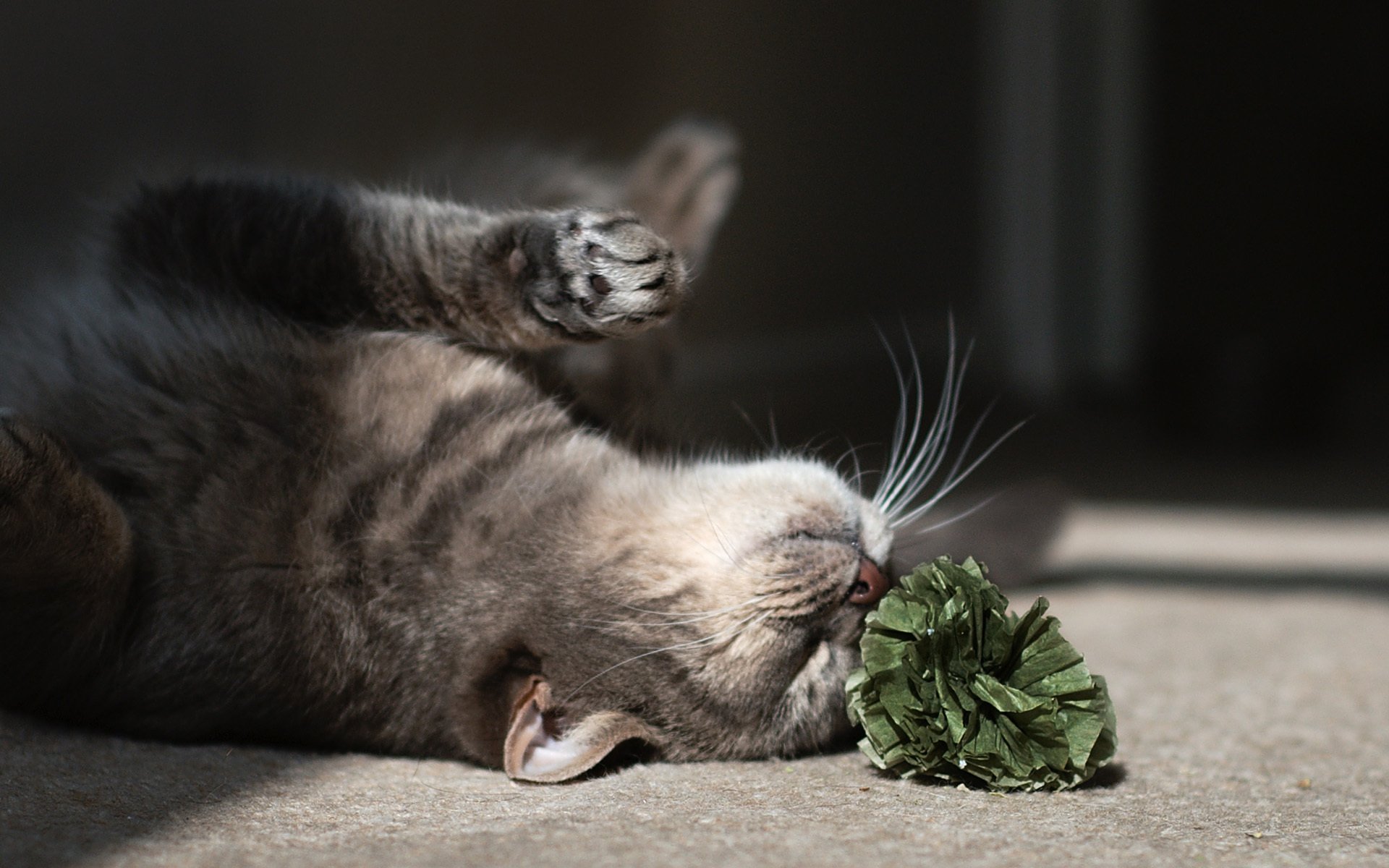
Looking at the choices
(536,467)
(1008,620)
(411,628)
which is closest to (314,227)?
(536,467)

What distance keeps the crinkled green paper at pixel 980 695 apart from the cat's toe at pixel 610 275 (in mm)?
430

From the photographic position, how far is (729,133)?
7.83 ft

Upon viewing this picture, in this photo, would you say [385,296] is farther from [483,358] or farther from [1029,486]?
[1029,486]

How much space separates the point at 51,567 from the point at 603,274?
0.63m

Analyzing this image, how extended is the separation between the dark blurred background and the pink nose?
12.8 inches

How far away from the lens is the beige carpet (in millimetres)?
1002

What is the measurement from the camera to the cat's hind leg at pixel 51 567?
1.22 m

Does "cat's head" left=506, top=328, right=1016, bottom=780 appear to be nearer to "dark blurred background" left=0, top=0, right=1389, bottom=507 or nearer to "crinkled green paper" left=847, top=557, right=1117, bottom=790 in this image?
"crinkled green paper" left=847, top=557, right=1117, bottom=790

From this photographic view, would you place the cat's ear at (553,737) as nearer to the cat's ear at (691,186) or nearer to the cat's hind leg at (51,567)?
the cat's hind leg at (51,567)

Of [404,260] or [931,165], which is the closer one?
[404,260]

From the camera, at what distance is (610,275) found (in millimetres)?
1395

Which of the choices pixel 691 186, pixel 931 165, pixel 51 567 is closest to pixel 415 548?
pixel 51 567

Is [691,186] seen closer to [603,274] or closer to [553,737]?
[603,274]

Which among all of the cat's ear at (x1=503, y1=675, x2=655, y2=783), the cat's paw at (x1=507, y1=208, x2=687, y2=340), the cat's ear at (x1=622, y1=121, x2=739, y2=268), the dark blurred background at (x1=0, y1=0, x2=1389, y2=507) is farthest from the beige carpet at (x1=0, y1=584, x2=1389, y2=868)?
the cat's ear at (x1=622, y1=121, x2=739, y2=268)
